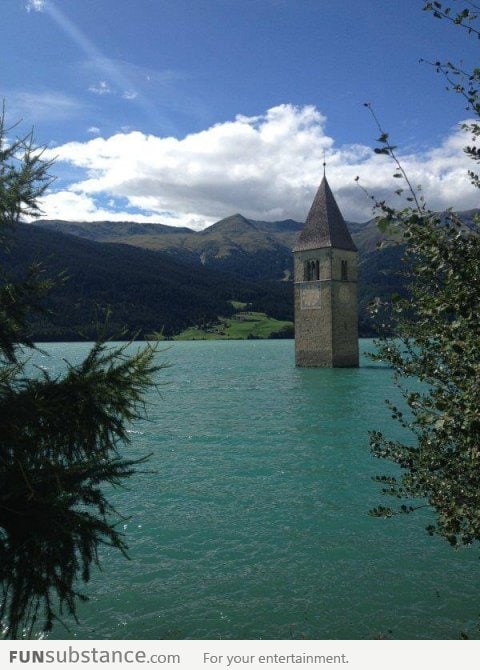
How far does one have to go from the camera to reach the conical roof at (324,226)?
70.3m

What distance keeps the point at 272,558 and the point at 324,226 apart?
2437 inches

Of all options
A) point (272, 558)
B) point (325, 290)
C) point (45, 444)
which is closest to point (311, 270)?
point (325, 290)

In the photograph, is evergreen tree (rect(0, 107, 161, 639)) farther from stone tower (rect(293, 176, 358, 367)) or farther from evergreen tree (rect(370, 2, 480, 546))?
stone tower (rect(293, 176, 358, 367))

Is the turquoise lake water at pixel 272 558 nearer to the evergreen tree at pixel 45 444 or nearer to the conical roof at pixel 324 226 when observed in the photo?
the evergreen tree at pixel 45 444

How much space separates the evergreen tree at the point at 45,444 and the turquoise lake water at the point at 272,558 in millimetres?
4625

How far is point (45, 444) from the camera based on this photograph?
6641 millimetres

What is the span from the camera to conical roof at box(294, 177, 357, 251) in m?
70.3

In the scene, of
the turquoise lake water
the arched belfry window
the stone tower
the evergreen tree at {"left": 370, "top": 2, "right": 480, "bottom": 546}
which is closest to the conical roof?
the stone tower

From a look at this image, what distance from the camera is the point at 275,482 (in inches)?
773

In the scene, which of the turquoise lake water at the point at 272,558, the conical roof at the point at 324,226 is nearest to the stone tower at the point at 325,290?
the conical roof at the point at 324,226

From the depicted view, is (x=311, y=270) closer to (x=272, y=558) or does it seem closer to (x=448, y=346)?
(x=272, y=558)

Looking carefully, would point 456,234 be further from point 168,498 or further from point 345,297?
point 345,297
